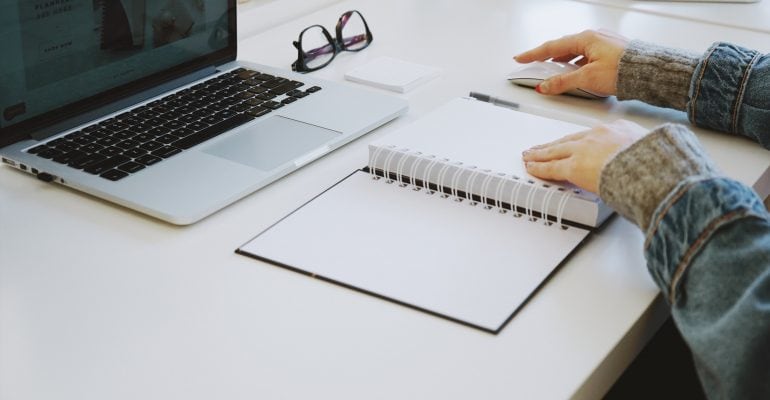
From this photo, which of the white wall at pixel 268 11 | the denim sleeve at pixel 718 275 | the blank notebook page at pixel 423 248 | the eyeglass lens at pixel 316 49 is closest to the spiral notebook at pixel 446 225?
the blank notebook page at pixel 423 248

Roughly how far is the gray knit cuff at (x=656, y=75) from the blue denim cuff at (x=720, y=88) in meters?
0.01

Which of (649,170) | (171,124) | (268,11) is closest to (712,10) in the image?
(268,11)

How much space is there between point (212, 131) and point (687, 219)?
551 millimetres

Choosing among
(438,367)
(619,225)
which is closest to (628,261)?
(619,225)

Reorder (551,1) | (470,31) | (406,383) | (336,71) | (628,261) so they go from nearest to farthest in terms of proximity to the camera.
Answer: (406,383)
(628,261)
(336,71)
(470,31)
(551,1)

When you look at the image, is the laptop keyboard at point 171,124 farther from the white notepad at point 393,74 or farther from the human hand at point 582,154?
the human hand at point 582,154

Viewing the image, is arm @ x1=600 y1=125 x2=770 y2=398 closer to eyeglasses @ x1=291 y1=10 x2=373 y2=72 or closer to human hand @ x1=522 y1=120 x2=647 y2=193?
human hand @ x1=522 y1=120 x2=647 y2=193

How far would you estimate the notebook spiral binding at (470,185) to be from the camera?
89 centimetres

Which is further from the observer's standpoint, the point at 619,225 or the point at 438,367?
the point at 619,225

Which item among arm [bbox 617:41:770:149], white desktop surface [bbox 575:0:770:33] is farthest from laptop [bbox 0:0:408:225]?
white desktop surface [bbox 575:0:770:33]

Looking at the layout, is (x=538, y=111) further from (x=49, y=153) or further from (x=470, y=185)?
(x=49, y=153)

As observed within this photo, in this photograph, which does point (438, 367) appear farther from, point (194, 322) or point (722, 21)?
point (722, 21)

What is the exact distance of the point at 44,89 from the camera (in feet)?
3.24

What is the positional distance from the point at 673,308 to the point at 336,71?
2.25ft
